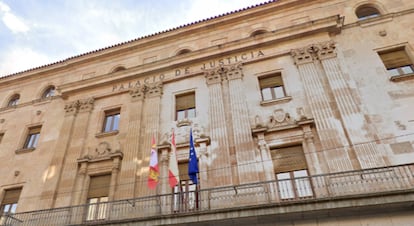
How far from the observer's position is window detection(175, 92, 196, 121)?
1273 centimetres

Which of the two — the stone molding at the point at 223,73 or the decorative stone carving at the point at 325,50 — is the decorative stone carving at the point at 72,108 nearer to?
the stone molding at the point at 223,73

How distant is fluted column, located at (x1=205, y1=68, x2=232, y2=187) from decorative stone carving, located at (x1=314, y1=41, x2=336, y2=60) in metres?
4.21

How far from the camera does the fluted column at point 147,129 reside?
1100 cm

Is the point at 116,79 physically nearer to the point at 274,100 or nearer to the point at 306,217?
the point at 274,100

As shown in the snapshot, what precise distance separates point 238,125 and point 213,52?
446 centimetres

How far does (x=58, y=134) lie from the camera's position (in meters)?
14.1

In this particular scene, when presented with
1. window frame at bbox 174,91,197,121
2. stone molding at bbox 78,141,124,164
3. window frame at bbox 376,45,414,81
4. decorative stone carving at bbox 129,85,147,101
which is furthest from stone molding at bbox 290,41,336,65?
stone molding at bbox 78,141,124,164

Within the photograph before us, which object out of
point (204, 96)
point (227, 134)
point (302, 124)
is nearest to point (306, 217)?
point (302, 124)

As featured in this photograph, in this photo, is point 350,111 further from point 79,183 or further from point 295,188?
point 79,183

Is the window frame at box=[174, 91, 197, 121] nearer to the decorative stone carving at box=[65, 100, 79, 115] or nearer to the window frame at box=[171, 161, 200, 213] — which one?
the window frame at box=[171, 161, 200, 213]

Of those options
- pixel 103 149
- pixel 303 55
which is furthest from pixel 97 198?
A: pixel 303 55

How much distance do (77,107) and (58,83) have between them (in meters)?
3.37

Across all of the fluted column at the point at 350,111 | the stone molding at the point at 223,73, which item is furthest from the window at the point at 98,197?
the fluted column at the point at 350,111

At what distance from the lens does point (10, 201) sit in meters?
12.7
